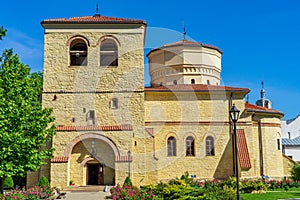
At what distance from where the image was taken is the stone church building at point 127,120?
83.9 feet

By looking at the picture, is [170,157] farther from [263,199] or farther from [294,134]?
[294,134]

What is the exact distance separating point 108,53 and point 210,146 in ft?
34.9

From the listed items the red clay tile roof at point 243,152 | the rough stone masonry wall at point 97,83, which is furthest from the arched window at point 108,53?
the red clay tile roof at point 243,152

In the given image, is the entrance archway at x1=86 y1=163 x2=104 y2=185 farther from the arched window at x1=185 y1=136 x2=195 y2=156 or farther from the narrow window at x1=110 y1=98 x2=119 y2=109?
the arched window at x1=185 y1=136 x2=195 y2=156

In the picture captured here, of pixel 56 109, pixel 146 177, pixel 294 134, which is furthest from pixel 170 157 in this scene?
pixel 294 134

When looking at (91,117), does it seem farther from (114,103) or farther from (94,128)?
(114,103)

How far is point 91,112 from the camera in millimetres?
26547

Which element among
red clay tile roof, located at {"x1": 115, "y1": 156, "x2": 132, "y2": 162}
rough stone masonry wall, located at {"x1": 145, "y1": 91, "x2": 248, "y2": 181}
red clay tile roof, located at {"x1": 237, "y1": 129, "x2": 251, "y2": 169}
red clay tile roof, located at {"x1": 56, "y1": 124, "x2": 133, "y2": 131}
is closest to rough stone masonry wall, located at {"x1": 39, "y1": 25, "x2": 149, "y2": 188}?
red clay tile roof, located at {"x1": 56, "y1": 124, "x2": 133, "y2": 131}

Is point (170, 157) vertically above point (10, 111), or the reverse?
point (10, 111)

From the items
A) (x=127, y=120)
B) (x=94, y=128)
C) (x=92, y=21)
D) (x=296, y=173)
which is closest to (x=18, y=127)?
(x=94, y=128)

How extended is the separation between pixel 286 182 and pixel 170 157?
328 inches

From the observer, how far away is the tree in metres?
19.0

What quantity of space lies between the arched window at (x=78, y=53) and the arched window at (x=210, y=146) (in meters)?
11.0

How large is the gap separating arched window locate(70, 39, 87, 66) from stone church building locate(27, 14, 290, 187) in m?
0.08
